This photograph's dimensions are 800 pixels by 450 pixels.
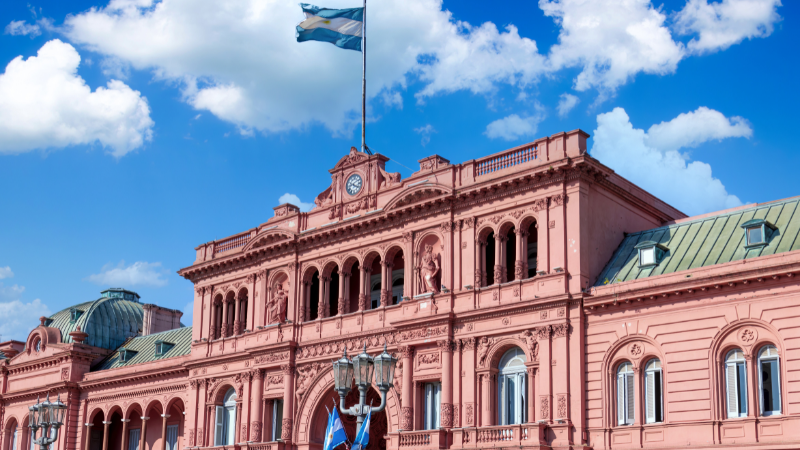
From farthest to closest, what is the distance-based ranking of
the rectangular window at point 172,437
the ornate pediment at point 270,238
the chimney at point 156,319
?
the chimney at point 156,319 → the rectangular window at point 172,437 → the ornate pediment at point 270,238

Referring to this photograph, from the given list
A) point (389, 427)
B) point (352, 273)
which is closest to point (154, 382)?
point (352, 273)

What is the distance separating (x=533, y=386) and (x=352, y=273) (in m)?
15.2

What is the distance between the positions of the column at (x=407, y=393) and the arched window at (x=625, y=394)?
31.5ft

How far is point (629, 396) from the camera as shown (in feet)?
119

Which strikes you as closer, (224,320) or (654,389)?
(654,389)

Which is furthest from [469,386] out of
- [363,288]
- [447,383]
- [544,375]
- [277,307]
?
[277,307]

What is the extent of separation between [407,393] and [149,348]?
96.5 ft

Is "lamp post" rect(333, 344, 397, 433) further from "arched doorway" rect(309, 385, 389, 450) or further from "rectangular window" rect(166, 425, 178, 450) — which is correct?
"rectangular window" rect(166, 425, 178, 450)

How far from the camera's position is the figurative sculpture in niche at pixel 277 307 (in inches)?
1975

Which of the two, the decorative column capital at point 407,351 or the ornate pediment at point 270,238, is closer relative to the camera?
the decorative column capital at point 407,351

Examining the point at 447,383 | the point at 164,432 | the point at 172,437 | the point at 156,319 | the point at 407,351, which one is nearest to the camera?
the point at 447,383

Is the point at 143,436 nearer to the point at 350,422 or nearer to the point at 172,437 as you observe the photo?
the point at 172,437

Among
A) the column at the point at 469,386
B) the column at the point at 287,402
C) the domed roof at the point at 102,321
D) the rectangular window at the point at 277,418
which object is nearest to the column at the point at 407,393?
the column at the point at 469,386

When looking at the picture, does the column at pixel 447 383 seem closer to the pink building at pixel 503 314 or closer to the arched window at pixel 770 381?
the pink building at pixel 503 314
